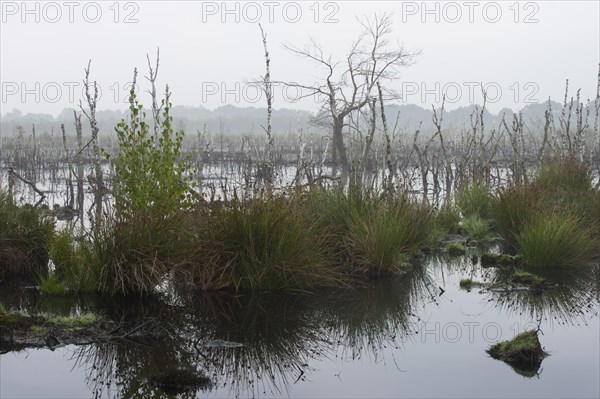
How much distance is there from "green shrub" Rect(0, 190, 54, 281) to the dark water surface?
1.68 meters

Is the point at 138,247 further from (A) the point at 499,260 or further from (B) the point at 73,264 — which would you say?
(A) the point at 499,260

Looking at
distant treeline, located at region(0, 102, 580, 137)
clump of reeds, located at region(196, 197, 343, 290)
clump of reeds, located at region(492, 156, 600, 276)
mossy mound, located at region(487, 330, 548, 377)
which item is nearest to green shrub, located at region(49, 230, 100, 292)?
clump of reeds, located at region(196, 197, 343, 290)

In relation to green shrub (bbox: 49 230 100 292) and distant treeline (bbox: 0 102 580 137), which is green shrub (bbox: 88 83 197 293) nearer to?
green shrub (bbox: 49 230 100 292)

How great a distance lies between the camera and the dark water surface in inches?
240

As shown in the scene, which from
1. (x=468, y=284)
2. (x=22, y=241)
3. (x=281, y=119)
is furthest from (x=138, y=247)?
(x=281, y=119)

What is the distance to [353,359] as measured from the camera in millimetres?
6789

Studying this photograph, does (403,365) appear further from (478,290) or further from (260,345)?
(478,290)

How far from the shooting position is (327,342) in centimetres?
728

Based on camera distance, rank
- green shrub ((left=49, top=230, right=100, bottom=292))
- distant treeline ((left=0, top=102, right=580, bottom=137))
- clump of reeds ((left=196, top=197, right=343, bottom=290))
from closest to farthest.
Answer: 1. green shrub ((left=49, top=230, right=100, bottom=292))
2. clump of reeds ((left=196, top=197, right=343, bottom=290))
3. distant treeline ((left=0, top=102, right=580, bottom=137))

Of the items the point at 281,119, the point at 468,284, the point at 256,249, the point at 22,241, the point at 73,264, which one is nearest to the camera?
the point at 73,264

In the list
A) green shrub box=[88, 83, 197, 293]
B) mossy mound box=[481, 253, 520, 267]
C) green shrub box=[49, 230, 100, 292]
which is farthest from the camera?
mossy mound box=[481, 253, 520, 267]

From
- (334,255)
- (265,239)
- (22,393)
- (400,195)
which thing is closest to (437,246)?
(400,195)

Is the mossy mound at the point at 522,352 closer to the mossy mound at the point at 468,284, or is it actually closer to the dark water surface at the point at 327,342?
the dark water surface at the point at 327,342

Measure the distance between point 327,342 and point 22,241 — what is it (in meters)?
5.74
